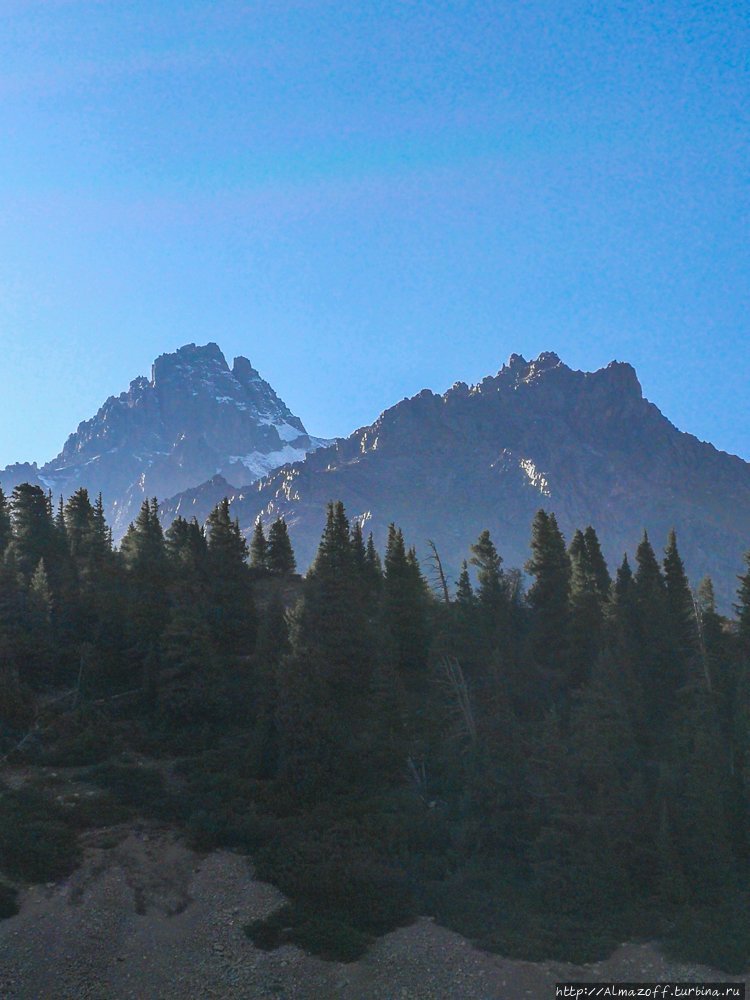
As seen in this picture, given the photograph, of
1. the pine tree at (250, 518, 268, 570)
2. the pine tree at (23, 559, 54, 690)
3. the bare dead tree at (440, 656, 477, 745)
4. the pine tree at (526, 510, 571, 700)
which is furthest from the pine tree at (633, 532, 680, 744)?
the pine tree at (250, 518, 268, 570)

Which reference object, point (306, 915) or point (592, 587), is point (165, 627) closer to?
point (306, 915)

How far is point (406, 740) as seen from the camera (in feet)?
165

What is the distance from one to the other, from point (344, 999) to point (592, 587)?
159 ft

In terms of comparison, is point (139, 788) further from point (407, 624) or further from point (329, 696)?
point (407, 624)

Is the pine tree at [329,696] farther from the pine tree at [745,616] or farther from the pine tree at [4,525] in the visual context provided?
the pine tree at [4,525]

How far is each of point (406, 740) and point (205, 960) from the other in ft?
68.4

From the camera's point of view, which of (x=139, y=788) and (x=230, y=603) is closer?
(x=139, y=788)

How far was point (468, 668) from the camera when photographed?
58.7m

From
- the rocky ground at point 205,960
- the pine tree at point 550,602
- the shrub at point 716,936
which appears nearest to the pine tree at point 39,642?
the rocky ground at point 205,960

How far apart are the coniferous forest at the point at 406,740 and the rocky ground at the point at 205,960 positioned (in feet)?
3.05

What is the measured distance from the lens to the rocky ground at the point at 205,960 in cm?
2912

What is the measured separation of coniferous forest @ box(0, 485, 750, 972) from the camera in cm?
3562

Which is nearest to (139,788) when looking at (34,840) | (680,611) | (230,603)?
(34,840)

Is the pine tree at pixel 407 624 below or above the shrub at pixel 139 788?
above
